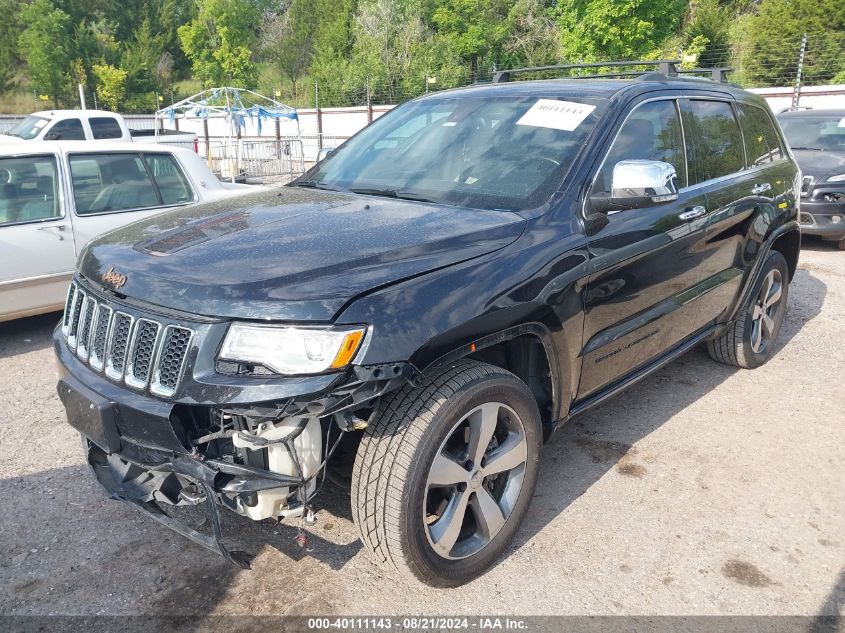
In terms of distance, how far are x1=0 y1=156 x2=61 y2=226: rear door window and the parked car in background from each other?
8382mm

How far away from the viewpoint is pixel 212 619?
2547 mm

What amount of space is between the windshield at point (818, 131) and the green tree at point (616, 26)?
12.2m

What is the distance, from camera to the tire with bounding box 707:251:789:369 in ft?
→ 15.7

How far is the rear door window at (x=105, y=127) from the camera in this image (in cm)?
1445

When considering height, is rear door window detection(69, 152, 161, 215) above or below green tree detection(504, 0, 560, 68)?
below

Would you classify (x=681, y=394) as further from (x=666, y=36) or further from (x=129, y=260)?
(x=666, y=36)

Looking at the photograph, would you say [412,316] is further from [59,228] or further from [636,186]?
[59,228]

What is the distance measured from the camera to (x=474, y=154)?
338 centimetres

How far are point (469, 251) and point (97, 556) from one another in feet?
6.54

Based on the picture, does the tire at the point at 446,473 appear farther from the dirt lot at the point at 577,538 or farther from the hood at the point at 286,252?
the hood at the point at 286,252

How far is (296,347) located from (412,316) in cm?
39

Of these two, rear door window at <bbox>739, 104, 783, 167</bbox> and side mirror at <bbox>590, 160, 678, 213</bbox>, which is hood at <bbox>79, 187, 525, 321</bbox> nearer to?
side mirror at <bbox>590, 160, 678, 213</bbox>

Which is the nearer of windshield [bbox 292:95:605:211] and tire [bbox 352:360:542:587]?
tire [bbox 352:360:542:587]

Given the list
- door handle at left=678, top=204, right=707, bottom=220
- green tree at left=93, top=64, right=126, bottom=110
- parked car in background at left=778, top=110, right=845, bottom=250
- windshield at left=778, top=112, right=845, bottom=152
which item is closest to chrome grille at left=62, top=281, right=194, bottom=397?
door handle at left=678, top=204, right=707, bottom=220
